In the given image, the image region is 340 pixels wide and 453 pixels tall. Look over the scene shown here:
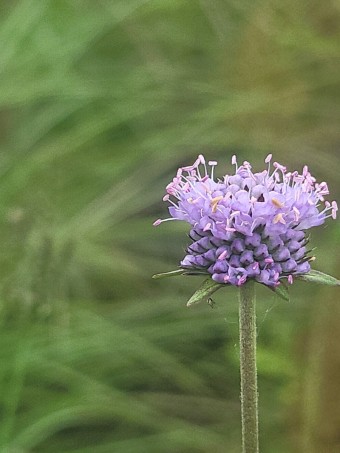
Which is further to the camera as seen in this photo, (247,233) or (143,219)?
(143,219)

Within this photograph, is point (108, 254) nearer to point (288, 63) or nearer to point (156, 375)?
point (156, 375)

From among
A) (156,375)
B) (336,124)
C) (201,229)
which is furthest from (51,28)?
(201,229)

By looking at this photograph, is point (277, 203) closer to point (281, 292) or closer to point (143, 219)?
point (281, 292)

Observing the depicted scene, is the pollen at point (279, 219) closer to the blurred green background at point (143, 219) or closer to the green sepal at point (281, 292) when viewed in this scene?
the green sepal at point (281, 292)

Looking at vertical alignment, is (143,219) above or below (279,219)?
above

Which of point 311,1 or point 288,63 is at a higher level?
point 311,1

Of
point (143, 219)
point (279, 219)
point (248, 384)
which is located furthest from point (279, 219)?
point (143, 219)

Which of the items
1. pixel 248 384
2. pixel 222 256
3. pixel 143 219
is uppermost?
pixel 143 219
